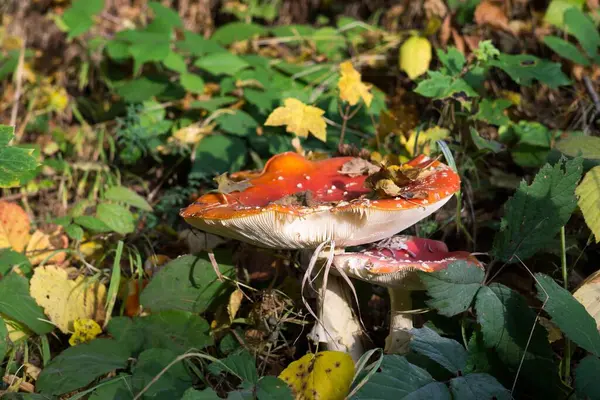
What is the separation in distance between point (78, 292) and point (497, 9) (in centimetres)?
318

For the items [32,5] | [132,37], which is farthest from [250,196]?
[32,5]

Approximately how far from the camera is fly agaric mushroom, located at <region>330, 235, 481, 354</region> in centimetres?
209

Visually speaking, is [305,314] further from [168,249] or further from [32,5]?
[32,5]

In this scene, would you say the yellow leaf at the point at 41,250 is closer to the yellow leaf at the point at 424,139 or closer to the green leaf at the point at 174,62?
the green leaf at the point at 174,62

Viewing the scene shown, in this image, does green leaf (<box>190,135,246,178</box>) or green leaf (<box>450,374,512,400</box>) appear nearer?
green leaf (<box>450,374,512,400</box>)

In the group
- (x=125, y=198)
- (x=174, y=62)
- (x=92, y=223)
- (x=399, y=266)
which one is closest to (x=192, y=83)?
(x=174, y=62)

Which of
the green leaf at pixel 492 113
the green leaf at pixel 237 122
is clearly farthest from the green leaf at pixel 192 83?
the green leaf at pixel 492 113

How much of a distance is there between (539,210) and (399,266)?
1.96 feet

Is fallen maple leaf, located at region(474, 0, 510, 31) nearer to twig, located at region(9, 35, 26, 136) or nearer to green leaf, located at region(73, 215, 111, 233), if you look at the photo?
green leaf, located at region(73, 215, 111, 233)

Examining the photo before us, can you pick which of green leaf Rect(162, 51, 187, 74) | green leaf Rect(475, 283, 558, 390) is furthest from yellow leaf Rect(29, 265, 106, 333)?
green leaf Rect(475, 283, 558, 390)

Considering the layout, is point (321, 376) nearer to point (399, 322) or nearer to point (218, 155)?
point (399, 322)

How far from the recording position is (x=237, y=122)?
12.2 feet

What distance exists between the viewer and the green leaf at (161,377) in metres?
2.15

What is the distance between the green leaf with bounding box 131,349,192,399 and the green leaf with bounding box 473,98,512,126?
2005 millimetres
